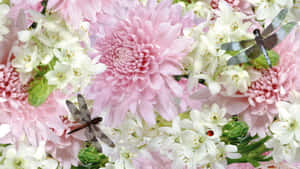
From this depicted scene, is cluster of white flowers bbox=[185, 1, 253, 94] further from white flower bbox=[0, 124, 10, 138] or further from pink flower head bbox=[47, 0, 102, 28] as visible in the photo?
white flower bbox=[0, 124, 10, 138]

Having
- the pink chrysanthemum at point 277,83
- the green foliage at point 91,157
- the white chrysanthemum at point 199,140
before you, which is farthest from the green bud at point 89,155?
the pink chrysanthemum at point 277,83

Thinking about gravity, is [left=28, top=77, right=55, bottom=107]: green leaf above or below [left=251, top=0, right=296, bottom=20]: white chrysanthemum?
below

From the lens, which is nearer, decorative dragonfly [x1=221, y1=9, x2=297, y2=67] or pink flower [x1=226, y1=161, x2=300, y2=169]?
decorative dragonfly [x1=221, y1=9, x2=297, y2=67]

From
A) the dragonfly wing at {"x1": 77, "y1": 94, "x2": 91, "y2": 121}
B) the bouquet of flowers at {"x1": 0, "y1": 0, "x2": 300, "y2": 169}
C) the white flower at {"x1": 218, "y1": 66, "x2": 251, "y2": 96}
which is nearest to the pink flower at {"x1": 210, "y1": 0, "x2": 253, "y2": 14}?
Answer: the bouquet of flowers at {"x1": 0, "y1": 0, "x2": 300, "y2": 169}

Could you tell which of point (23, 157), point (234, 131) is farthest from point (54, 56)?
point (234, 131)

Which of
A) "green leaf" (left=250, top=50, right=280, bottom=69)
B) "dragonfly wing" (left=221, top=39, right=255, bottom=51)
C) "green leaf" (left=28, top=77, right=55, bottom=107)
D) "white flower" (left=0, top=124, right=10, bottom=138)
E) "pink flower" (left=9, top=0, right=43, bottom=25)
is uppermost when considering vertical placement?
"pink flower" (left=9, top=0, right=43, bottom=25)

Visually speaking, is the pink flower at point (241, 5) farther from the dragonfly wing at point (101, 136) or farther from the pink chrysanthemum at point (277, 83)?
the dragonfly wing at point (101, 136)

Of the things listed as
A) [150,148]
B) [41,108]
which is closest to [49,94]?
[41,108]

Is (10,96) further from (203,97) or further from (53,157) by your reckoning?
(203,97)
